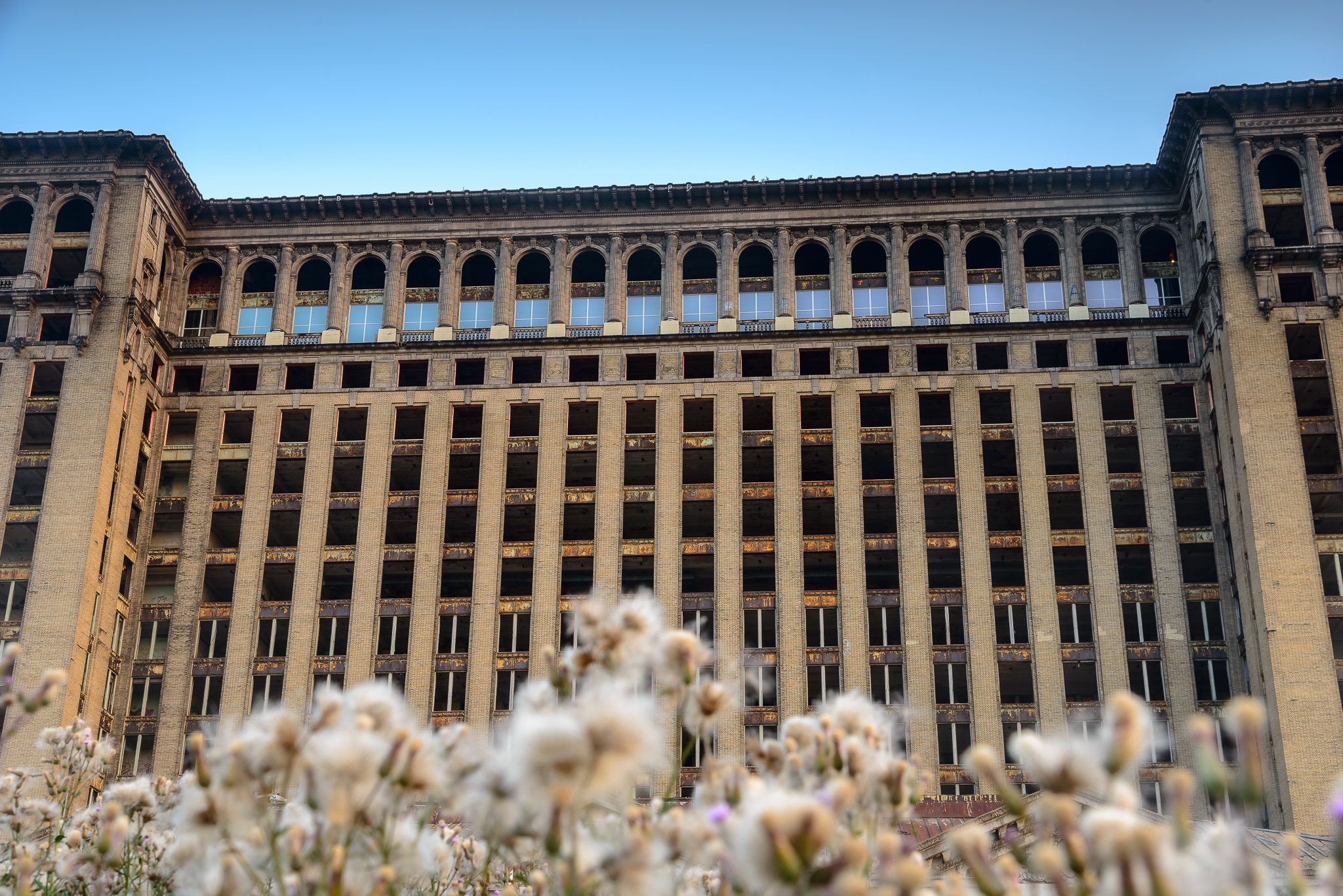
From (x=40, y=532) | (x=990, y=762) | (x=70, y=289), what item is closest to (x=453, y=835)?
(x=990, y=762)

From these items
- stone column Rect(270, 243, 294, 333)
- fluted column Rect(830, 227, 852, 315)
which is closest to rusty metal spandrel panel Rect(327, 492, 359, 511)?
stone column Rect(270, 243, 294, 333)

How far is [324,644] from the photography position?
71250mm

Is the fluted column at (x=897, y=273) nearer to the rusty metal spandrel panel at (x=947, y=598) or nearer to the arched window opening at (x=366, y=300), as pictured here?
the rusty metal spandrel panel at (x=947, y=598)

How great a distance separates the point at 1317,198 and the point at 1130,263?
10.2 metres

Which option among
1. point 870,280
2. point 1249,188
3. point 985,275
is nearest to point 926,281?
point 870,280

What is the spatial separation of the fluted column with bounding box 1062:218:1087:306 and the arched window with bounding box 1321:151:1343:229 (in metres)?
13.3

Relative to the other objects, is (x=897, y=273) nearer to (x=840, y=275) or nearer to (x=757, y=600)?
(x=840, y=275)

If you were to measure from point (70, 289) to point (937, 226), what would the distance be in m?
50.1

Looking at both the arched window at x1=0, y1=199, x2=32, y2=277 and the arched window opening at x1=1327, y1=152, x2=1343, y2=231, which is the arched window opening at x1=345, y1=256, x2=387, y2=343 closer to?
the arched window at x1=0, y1=199, x2=32, y2=277

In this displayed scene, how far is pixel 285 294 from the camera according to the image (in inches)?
3147

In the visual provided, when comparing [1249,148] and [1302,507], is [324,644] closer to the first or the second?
[1302,507]

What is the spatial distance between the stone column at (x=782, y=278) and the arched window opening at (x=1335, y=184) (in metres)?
29.6

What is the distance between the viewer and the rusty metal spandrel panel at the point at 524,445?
7475 centimetres

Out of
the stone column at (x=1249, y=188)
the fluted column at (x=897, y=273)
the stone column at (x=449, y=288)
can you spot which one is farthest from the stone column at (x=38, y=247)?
the stone column at (x=1249, y=188)
